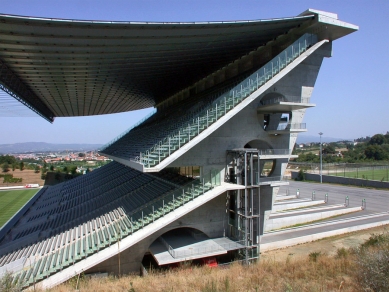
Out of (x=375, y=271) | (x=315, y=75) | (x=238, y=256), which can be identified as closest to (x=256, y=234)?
(x=238, y=256)

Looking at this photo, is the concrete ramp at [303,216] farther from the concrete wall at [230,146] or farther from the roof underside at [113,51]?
the roof underside at [113,51]

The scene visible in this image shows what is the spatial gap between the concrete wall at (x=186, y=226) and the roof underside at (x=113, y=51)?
7.62m

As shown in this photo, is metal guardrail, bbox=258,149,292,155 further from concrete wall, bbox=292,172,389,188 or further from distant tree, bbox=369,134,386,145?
distant tree, bbox=369,134,386,145

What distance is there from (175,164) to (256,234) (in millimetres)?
5016

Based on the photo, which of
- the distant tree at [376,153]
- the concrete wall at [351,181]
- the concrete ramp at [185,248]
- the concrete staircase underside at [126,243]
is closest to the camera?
the concrete staircase underside at [126,243]

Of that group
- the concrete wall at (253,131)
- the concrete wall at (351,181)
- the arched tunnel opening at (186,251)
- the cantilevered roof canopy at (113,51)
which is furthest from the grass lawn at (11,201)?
the concrete wall at (351,181)

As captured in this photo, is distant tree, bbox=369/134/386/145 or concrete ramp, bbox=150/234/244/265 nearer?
concrete ramp, bbox=150/234/244/265

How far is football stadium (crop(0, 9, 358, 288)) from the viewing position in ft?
39.5

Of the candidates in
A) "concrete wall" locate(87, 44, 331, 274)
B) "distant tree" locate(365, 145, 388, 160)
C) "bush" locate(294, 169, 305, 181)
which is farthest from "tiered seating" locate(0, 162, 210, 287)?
"distant tree" locate(365, 145, 388, 160)

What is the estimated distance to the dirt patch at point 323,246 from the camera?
14.9m

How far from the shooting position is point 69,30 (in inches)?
432

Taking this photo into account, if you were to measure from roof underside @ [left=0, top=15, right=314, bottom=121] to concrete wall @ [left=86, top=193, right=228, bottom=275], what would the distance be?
25.0ft

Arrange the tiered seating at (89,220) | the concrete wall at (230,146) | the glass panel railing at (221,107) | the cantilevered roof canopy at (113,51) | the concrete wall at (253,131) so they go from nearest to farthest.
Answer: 1. the cantilevered roof canopy at (113,51)
2. the tiered seating at (89,220)
3. the glass panel railing at (221,107)
4. the concrete wall at (230,146)
5. the concrete wall at (253,131)

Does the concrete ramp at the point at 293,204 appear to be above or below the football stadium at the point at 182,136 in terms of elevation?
below
